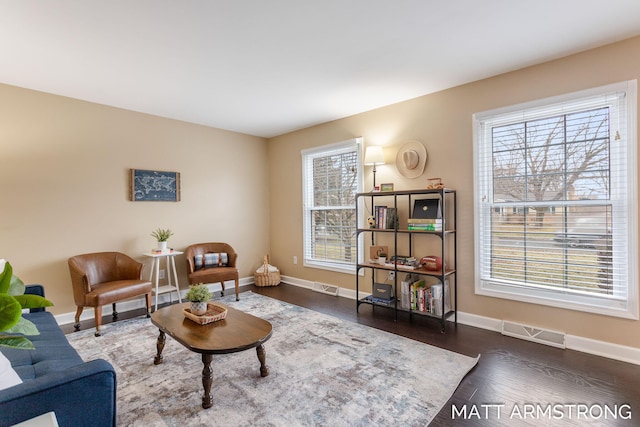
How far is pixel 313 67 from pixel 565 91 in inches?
88.5

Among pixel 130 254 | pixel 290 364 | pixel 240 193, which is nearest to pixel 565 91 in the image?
pixel 290 364

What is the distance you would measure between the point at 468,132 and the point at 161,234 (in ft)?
12.7

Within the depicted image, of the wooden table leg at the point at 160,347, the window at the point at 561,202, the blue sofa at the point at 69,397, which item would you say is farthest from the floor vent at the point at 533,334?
the blue sofa at the point at 69,397

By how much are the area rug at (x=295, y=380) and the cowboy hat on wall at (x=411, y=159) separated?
186cm

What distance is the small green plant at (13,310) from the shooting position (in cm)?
80

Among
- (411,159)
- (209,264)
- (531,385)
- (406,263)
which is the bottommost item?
(531,385)

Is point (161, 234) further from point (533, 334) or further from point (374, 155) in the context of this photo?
point (533, 334)

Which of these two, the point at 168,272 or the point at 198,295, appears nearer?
the point at 198,295

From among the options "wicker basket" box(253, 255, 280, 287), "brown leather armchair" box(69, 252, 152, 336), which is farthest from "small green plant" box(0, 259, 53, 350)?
"wicker basket" box(253, 255, 280, 287)

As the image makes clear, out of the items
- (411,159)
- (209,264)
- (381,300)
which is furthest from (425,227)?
(209,264)

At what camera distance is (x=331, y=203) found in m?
4.81

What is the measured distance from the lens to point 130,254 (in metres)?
4.08

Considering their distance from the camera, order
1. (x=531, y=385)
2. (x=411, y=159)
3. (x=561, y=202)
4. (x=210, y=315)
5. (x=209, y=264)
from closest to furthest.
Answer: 1. (x=531, y=385)
2. (x=210, y=315)
3. (x=561, y=202)
4. (x=411, y=159)
5. (x=209, y=264)

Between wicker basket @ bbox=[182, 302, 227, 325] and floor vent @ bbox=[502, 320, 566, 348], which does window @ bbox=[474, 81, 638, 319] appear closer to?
floor vent @ bbox=[502, 320, 566, 348]
